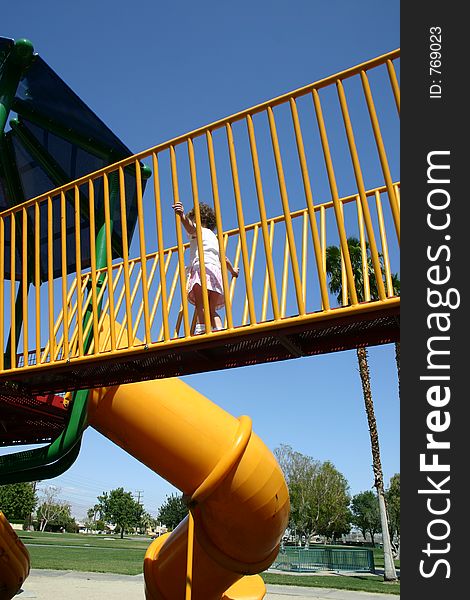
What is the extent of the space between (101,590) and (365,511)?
10773 cm

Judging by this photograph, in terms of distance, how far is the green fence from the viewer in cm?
2797

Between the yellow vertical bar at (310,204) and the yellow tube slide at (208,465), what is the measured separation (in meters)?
2.22

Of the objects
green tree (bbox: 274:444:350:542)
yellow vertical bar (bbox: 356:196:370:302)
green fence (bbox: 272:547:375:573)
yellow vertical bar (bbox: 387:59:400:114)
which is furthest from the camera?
green tree (bbox: 274:444:350:542)

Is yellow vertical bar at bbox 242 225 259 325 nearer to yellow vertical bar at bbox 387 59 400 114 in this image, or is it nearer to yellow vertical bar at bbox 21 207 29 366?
yellow vertical bar at bbox 21 207 29 366

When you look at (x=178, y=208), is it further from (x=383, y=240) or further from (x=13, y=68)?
(x=13, y=68)

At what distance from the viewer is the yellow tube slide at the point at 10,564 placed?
674 cm

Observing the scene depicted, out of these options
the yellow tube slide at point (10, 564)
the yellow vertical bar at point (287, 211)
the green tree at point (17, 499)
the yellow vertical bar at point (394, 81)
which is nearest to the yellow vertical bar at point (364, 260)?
the yellow vertical bar at point (287, 211)

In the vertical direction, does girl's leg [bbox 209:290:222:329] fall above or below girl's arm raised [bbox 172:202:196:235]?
below

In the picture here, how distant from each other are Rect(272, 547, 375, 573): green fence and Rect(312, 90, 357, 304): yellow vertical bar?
2741cm

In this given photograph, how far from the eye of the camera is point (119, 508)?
333ft

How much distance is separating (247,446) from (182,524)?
147 centimetres

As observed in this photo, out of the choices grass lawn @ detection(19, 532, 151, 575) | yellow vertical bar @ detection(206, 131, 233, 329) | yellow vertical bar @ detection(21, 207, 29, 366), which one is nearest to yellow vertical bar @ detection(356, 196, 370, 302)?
yellow vertical bar @ detection(206, 131, 233, 329)

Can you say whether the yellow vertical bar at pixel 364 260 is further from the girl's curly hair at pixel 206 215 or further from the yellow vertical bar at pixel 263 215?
the girl's curly hair at pixel 206 215

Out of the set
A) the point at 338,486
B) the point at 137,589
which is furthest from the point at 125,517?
the point at 137,589
